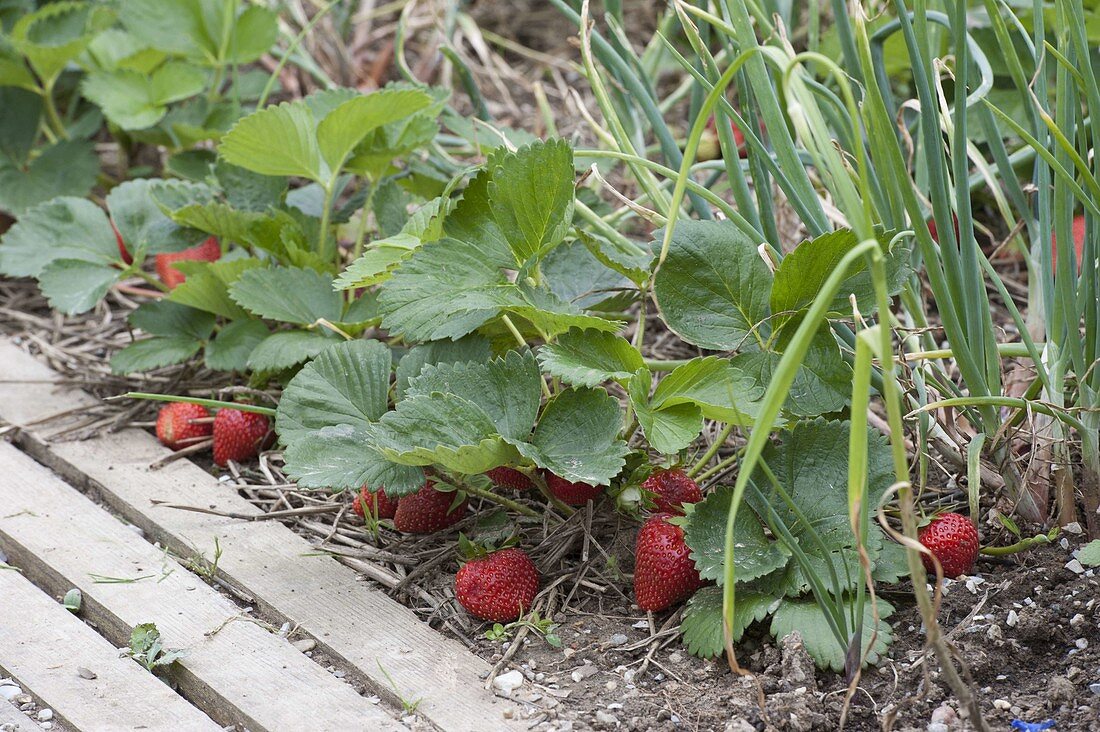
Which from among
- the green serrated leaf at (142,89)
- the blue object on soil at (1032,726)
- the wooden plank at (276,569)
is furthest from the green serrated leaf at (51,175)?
the blue object on soil at (1032,726)

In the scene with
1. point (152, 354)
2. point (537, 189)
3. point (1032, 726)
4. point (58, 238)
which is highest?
point (537, 189)

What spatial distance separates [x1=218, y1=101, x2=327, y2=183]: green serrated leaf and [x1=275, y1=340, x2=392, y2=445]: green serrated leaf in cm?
32

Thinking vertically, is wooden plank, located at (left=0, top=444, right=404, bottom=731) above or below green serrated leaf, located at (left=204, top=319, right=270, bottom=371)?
below

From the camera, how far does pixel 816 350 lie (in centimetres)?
111

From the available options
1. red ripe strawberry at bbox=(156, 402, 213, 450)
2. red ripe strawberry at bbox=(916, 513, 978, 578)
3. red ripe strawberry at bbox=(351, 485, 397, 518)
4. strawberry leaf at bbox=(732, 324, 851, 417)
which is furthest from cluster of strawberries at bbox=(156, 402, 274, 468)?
red ripe strawberry at bbox=(916, 513, 978, 578)

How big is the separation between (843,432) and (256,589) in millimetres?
609

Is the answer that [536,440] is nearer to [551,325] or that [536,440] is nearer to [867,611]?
[551,325]

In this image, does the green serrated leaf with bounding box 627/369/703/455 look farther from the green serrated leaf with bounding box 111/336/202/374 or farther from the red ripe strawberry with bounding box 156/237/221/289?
the red ripe strawberry with bounding box 156/237/221/289

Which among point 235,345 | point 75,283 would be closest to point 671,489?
point 235,345

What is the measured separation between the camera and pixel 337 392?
1224 millimetres

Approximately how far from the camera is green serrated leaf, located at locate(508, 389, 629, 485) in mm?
1062

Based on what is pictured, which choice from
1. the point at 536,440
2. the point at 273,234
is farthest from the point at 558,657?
the point at 273,234

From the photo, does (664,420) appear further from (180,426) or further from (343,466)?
(180,426)

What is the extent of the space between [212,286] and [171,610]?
1.57 feet
